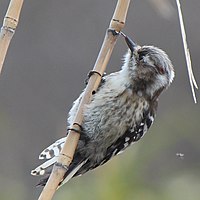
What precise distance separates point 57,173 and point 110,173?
9.36ft

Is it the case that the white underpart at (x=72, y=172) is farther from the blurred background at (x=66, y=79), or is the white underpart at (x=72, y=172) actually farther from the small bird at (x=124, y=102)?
the blurred background at (x=66, y=79)

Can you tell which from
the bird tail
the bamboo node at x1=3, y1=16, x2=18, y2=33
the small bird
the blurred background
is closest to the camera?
the bamboo node at x1=3, y1=16, x2=18, y2=33

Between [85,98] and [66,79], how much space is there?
5569 mm

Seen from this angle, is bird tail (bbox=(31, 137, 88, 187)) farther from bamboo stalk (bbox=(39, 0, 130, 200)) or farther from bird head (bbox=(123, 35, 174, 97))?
bamboo stalk (bbox=(39, 0, 130, 200))

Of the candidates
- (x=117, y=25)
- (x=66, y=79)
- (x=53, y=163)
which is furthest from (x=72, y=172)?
(x=66, y=79)

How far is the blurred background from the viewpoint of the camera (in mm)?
7379

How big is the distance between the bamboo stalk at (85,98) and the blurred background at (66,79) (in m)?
3.74

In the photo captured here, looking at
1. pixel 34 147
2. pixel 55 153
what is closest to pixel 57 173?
pixel 55 153

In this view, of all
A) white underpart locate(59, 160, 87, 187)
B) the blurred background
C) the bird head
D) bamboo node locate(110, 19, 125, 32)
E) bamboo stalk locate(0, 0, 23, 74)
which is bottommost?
white underpart locate(59, 160, 87, 187)

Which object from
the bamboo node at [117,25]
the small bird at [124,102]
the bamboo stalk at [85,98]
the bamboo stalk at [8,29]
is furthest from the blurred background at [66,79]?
the bamboo stalk at [8,29]

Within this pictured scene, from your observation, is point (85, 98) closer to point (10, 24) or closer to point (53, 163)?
point (10, 24)

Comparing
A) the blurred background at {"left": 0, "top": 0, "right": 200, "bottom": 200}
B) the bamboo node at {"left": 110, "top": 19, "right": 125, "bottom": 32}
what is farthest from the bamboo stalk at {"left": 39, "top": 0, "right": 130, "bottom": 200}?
the blurred background at {"left": 0, "top": 0, "right": 200, "bottom": 200}

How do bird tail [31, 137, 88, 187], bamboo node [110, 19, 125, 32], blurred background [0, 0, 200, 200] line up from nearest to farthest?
bamboo node [110, 19, 125, 32], bird tail [31, 137, 88, 187], blurred background [0, 0, 200, 200]

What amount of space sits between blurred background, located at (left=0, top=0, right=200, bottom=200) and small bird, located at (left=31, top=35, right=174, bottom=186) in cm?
282
